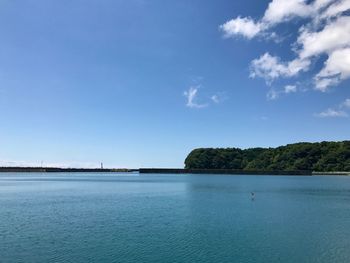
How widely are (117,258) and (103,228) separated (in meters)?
11.6

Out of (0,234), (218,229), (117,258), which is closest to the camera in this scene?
(117,258)

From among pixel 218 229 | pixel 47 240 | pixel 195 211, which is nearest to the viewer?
pixel 47 240

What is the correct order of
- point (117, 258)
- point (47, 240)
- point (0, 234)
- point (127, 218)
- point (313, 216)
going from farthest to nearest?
point (313, 216) < point (127, 218) < point (0, 234) < point (47, 240) < point (117, 258)

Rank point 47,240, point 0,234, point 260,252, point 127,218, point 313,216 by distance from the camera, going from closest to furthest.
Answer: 1. point 260,252
2. point 47,240
3. point 0,234
4. point 127,218
5. point 313,216

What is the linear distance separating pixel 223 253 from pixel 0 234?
19.9m

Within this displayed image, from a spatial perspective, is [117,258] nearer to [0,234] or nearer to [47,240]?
[47,240]

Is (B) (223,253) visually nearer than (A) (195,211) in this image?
Yes

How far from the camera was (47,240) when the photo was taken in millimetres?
31109

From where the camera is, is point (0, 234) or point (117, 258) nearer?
point (117, 258)

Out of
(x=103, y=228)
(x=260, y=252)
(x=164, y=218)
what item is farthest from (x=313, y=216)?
(x=103, y=228)

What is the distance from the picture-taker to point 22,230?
35.6 metres

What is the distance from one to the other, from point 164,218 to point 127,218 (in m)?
4.30

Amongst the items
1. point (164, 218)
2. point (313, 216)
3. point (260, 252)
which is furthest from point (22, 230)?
point (313, 216)

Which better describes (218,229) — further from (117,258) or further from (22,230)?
(22,230)
